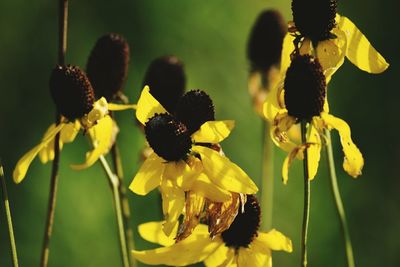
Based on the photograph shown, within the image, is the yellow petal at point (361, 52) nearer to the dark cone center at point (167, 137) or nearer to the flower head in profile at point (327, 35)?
the flower head in profile at point (327, 35)

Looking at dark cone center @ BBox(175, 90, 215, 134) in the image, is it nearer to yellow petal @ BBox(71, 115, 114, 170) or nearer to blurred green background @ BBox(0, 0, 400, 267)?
yellow petal @ BBox(71, 115, 114, 170)

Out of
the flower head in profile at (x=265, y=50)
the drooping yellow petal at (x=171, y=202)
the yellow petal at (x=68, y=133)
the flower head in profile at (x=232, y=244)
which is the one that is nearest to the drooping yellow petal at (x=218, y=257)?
the flower head in profile at (x=232, y=244)

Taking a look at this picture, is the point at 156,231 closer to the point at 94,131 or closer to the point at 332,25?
the point at 94,131

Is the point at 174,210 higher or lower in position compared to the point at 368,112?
higher

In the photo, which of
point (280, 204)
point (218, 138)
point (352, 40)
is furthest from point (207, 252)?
point (280, 204)

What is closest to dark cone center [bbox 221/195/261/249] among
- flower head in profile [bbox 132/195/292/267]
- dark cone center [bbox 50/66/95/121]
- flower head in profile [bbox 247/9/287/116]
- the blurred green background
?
flower head in profile [bbox 132/195/292/267]

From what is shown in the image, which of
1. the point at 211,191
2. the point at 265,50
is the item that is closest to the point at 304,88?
the point at 211,191

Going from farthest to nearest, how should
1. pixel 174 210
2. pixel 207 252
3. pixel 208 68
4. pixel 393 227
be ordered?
pixel 208 68 → pixel 393 227 → pixel 207 252 → pixel 174 210
